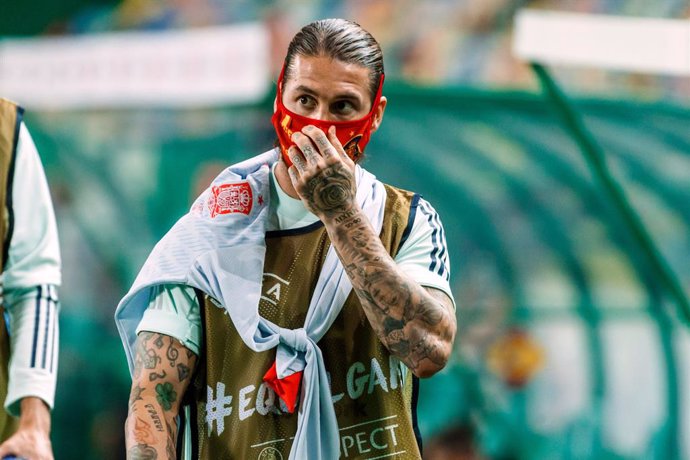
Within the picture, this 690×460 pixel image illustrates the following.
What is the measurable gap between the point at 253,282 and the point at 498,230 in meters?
5.91

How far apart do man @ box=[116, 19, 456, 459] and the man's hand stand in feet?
1.77

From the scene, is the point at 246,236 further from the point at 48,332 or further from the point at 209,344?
the point at 48,332

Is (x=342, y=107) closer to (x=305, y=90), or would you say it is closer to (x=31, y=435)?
(x=305, y=90)

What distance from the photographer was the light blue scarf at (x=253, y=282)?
2.73 metres

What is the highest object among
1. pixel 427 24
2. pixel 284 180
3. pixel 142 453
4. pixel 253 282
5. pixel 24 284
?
pixel 427 24

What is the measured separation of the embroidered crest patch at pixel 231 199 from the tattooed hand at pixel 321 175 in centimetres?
21

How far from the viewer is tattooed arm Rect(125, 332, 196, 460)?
2.67 meters

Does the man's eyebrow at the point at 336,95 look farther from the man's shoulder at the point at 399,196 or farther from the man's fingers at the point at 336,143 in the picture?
the man's shoulder at the point at 399,196

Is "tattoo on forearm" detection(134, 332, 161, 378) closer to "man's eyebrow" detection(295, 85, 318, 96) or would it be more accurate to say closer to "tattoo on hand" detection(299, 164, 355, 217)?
"tattoo on hand" detection(299, 164, 355, 217)

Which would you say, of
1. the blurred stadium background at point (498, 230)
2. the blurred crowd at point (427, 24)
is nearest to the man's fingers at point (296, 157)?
the blurred stadium background at point (498, 230)

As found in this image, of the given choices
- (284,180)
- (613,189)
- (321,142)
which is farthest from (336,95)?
(613,189)

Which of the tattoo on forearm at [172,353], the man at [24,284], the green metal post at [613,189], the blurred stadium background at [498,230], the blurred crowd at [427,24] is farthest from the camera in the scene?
the blurred crowd at [427,24]

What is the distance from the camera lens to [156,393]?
273 centimetres

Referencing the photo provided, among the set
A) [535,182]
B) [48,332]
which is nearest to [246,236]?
[48,332]
